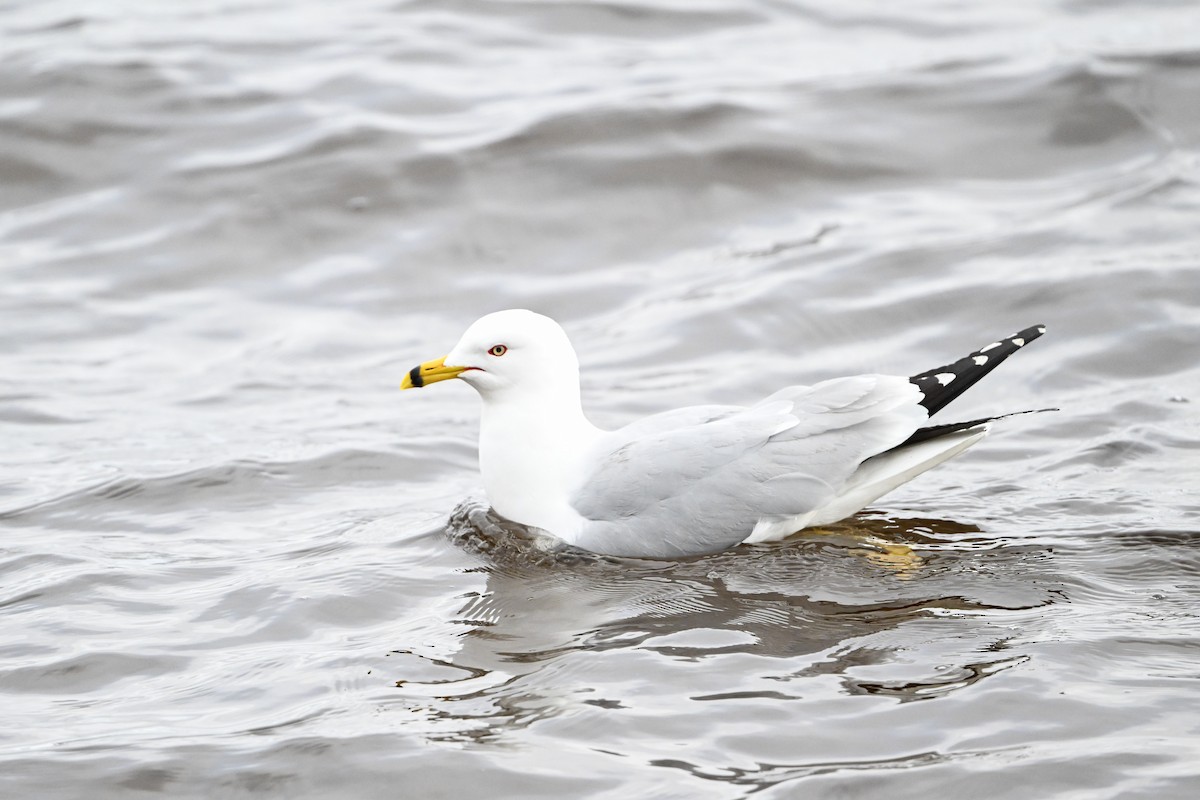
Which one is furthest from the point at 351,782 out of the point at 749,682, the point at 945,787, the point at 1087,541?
the point at 1087,541

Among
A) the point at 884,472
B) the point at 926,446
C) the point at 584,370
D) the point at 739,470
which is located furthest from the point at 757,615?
the point at 584,370

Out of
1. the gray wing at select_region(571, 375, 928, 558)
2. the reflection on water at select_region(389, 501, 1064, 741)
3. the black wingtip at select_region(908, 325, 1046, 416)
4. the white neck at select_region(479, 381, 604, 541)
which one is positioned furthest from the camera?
the white neck at select_region(479, 381, 604, 541)

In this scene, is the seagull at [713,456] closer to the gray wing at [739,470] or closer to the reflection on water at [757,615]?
the gray wing at [739,470]

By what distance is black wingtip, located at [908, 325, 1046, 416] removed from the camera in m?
5.60

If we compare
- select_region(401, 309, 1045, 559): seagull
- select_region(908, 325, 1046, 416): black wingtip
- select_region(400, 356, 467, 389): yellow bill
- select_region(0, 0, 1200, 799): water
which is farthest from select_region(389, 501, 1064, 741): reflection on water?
select_region(400, 356, 467, 389): yellow bill

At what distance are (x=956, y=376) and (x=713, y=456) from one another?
38.0 inches

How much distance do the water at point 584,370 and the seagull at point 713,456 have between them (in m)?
0.16

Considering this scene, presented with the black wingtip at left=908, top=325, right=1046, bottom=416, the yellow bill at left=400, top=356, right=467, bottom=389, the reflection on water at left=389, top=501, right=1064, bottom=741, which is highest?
the yellow bill at left=400, top=356, right=467, bottom=389

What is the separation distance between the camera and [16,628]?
5.24m

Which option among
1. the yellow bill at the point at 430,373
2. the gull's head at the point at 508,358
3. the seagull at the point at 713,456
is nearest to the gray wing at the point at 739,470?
the seagull at the point at 713,456

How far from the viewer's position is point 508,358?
591 cm

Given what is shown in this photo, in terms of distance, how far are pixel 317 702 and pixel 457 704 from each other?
0.43 m

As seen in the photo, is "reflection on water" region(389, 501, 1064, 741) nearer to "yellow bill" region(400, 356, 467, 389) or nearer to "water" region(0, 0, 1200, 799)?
"water" region(0, 0, 1200, 799)

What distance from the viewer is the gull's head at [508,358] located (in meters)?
5.87
